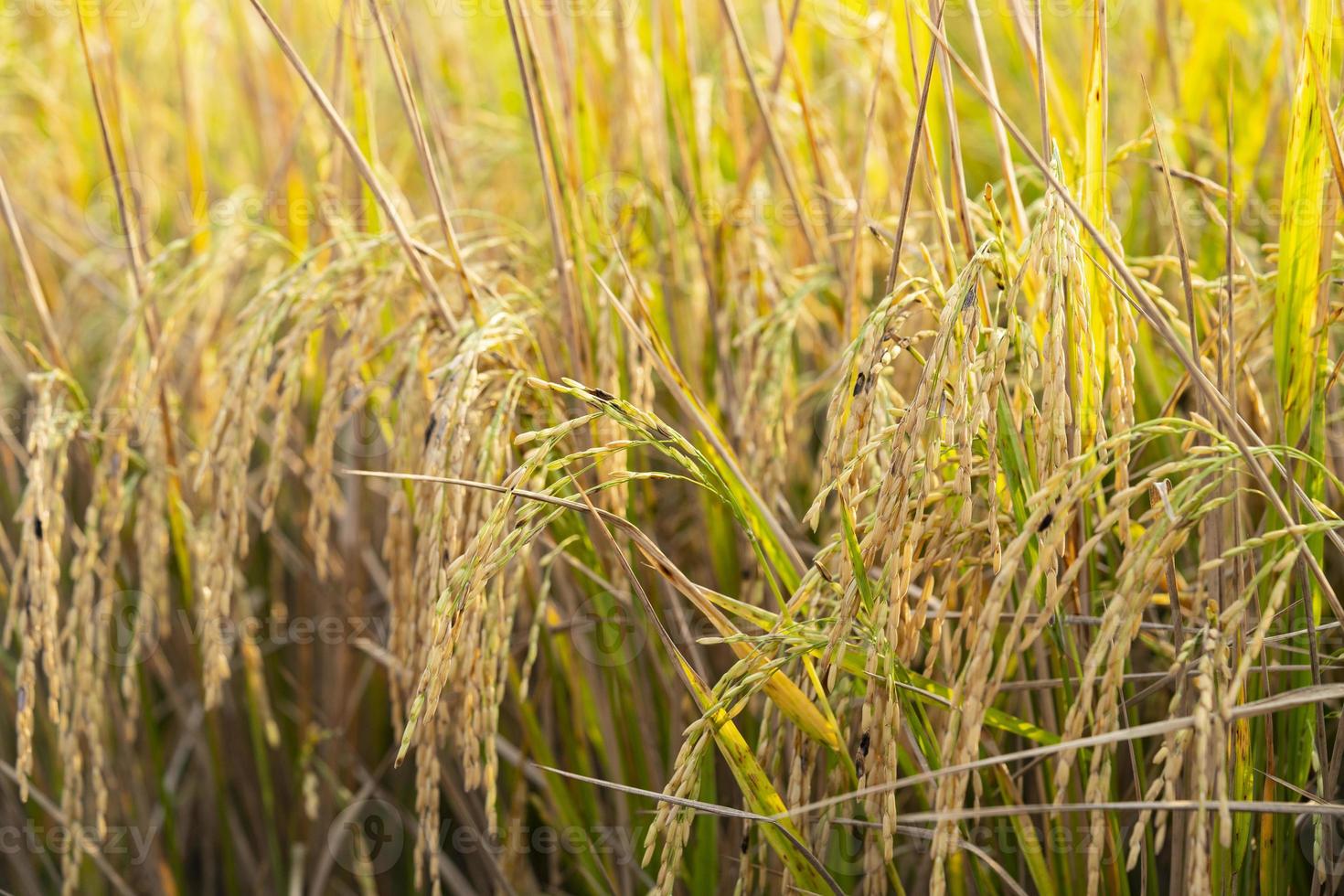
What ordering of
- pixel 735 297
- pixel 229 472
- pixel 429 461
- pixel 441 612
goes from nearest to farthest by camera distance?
1. pixel 441 612
2. pixel 429 461
3. pixel 229 472
4. pixel 735 297

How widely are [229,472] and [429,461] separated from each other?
0.22m

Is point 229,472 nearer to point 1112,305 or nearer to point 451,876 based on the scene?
point 451,876

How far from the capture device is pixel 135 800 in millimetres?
1276

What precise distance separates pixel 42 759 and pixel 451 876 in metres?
0.60

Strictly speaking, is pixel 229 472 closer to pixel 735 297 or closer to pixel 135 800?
pixel 735 297

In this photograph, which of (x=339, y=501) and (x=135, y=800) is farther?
(x=339, y=501)

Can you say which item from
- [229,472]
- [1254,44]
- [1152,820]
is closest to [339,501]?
[229,472]

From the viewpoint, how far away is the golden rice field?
66 centimetres

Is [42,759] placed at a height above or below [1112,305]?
below

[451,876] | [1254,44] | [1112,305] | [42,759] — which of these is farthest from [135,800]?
[1254,44]

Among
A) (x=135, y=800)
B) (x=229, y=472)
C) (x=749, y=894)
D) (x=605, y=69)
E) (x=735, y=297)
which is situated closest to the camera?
(x=229, y=472)

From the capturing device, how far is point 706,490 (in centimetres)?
99

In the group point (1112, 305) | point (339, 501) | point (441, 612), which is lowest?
point (339, 501)

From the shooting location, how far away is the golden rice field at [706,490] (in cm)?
66
